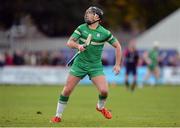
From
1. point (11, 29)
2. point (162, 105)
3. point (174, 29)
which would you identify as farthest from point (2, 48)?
point (162, 105)

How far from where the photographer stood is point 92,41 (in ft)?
57.7

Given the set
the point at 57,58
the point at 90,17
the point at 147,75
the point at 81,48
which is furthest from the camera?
the point at 57,58

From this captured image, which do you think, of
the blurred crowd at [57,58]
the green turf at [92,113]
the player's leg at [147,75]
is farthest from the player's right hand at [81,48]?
the blurred crowd at [57,58]

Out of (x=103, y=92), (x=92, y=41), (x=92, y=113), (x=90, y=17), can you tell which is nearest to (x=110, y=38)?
(x=92, y=41)

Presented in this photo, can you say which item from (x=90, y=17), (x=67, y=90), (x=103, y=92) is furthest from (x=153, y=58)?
(x=90, y=17)

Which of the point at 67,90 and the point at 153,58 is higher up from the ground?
the point at 67,90

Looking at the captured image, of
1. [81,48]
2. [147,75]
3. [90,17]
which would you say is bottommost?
[147,75]

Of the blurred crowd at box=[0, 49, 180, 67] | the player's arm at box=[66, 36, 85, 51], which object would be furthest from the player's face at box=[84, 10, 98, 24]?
the blurred crowd at box=[0, 49, 180, 67]

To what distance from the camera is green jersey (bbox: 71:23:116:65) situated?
17.6 meters

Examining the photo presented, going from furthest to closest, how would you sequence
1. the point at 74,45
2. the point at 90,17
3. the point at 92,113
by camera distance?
the point at 92,113, the point at 90,17, the point at 74,45

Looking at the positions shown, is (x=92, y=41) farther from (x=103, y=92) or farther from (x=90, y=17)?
(x=103, y=92)

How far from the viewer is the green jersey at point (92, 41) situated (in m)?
17.6

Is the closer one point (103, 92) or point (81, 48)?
point (81, 48)

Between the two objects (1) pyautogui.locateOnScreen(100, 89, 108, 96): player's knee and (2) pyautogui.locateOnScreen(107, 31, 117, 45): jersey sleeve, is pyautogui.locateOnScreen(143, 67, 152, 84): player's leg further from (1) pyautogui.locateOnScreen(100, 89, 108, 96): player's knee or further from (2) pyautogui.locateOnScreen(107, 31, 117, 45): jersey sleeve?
(2) pyautogui.locateOnScreen(107, 31, 117, 45): jersey sleeve
